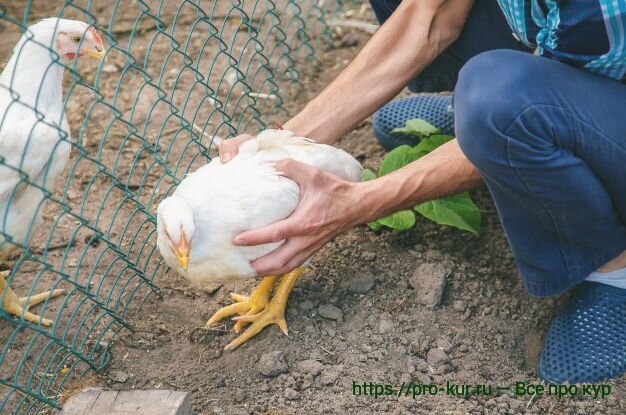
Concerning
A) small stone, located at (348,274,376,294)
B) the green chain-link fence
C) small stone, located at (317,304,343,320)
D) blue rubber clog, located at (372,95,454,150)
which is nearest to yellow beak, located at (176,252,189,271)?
the green chain-link fence

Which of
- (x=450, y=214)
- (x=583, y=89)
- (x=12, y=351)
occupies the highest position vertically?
(x=583, y=89)

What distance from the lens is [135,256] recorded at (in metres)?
2.83

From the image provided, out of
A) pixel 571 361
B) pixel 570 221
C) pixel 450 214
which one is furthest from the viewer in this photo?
pixel 450 214

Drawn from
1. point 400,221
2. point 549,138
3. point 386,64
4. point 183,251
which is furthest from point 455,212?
point 183,251

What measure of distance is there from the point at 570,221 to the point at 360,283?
754mm

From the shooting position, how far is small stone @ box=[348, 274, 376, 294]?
2.56 metres

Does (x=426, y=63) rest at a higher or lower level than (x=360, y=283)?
higher

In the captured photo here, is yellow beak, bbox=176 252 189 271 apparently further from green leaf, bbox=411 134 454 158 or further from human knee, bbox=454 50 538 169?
green leaf, bbox=411 134 454 158

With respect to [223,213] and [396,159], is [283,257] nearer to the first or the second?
[223,213]

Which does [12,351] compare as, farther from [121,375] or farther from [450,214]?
[450,214]

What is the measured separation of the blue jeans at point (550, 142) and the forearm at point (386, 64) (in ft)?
2.07

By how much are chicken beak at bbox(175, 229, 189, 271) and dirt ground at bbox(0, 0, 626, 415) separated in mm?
380

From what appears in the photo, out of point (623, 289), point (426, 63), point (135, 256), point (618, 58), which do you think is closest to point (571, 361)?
point (623, 289)

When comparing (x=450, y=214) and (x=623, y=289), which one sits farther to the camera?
(x=450, y=214)
